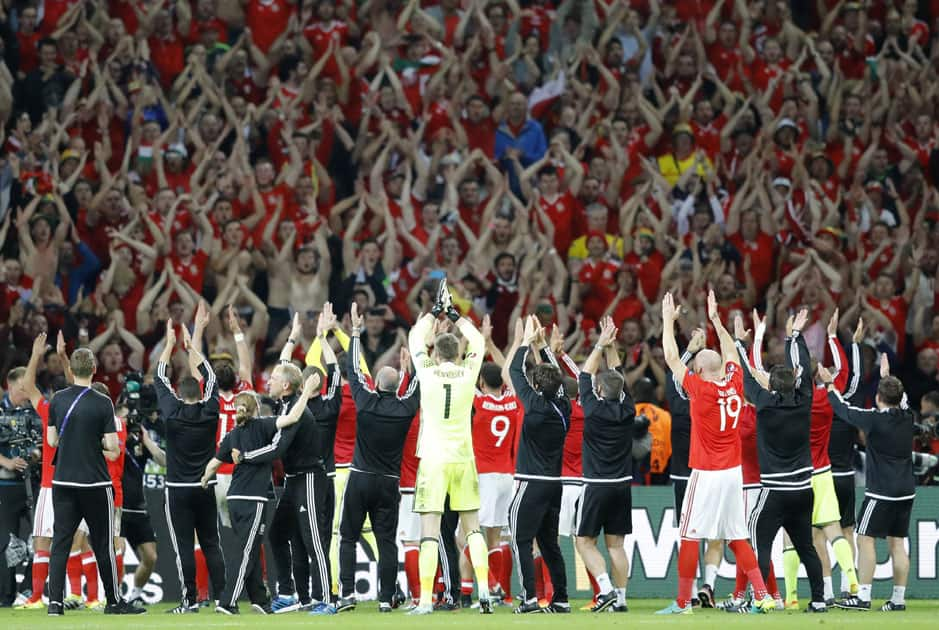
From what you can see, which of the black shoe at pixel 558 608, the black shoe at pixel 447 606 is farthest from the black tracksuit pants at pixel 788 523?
the black shoe at pixel 447 606

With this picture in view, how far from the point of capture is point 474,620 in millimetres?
14250

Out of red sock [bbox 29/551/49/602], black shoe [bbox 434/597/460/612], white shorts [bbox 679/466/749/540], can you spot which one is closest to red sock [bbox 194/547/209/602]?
red sock [bbox 29/551/49/602]

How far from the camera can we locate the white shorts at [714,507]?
49.7ft

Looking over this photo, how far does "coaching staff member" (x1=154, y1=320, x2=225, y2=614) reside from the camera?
15852 mm

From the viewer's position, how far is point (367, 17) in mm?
26125

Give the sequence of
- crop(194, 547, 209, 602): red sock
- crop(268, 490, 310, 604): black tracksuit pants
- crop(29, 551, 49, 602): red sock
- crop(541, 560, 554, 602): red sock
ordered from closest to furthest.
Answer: crop(268, 490, 310, 604): black tracksuit pants, crop(29, 551, 49, 602): red sock, crop(541, 560, 554, 602): red sock, crop(194, 547, 209, 602): red sock

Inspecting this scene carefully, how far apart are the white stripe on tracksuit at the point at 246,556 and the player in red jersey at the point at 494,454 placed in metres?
2.57

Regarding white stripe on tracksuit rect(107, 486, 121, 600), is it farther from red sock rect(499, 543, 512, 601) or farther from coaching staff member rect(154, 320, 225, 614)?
red sock rect(499, 543, 512, 601)

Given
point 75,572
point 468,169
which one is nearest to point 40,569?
point 75,572

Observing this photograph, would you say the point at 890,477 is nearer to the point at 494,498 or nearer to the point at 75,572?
the point at 494,498

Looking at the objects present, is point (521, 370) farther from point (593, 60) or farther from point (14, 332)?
point (593, 60)

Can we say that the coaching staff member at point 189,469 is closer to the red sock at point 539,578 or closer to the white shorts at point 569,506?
the red sock at point 539,578

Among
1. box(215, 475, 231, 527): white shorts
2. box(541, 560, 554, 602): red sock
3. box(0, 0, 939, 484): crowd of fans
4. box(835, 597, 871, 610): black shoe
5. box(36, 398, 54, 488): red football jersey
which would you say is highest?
box(0, 0, 939, 484): crowd of fans

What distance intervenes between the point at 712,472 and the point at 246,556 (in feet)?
14.5
